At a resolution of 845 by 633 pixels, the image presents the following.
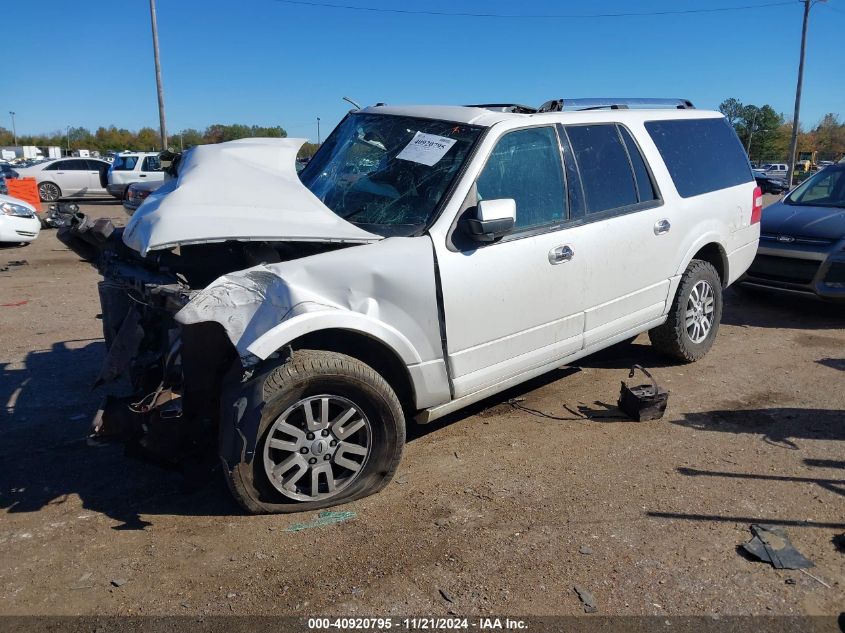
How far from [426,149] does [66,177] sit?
25.1 metres

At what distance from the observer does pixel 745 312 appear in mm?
7891

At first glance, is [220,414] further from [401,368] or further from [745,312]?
[745,312]

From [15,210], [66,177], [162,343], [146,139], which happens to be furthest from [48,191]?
[146,139]

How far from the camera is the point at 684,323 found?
5.61 meters

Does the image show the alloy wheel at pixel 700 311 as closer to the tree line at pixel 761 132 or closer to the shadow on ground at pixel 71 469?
the shadow on ground at pixel 71 469

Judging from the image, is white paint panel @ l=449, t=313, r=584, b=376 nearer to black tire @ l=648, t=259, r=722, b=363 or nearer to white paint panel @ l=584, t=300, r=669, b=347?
white paint panel @ l=584, t=300, r=669, b=347

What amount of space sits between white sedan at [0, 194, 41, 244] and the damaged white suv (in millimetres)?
9672

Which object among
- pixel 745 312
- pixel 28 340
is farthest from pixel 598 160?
pixel 28 340

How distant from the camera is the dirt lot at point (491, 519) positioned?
2.91 m

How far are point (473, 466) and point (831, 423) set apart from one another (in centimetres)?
257

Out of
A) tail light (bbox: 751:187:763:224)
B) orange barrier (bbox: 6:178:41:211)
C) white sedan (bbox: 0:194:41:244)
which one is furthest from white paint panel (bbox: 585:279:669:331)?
orange barrier (bbox: 6:178:41:211)

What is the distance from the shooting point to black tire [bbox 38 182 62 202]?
2475cm

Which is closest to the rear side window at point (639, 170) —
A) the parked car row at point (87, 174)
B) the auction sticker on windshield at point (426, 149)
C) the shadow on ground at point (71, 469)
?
the auction sticker on windshield at point (426, 149)

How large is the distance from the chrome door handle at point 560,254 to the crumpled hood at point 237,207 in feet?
3.91
